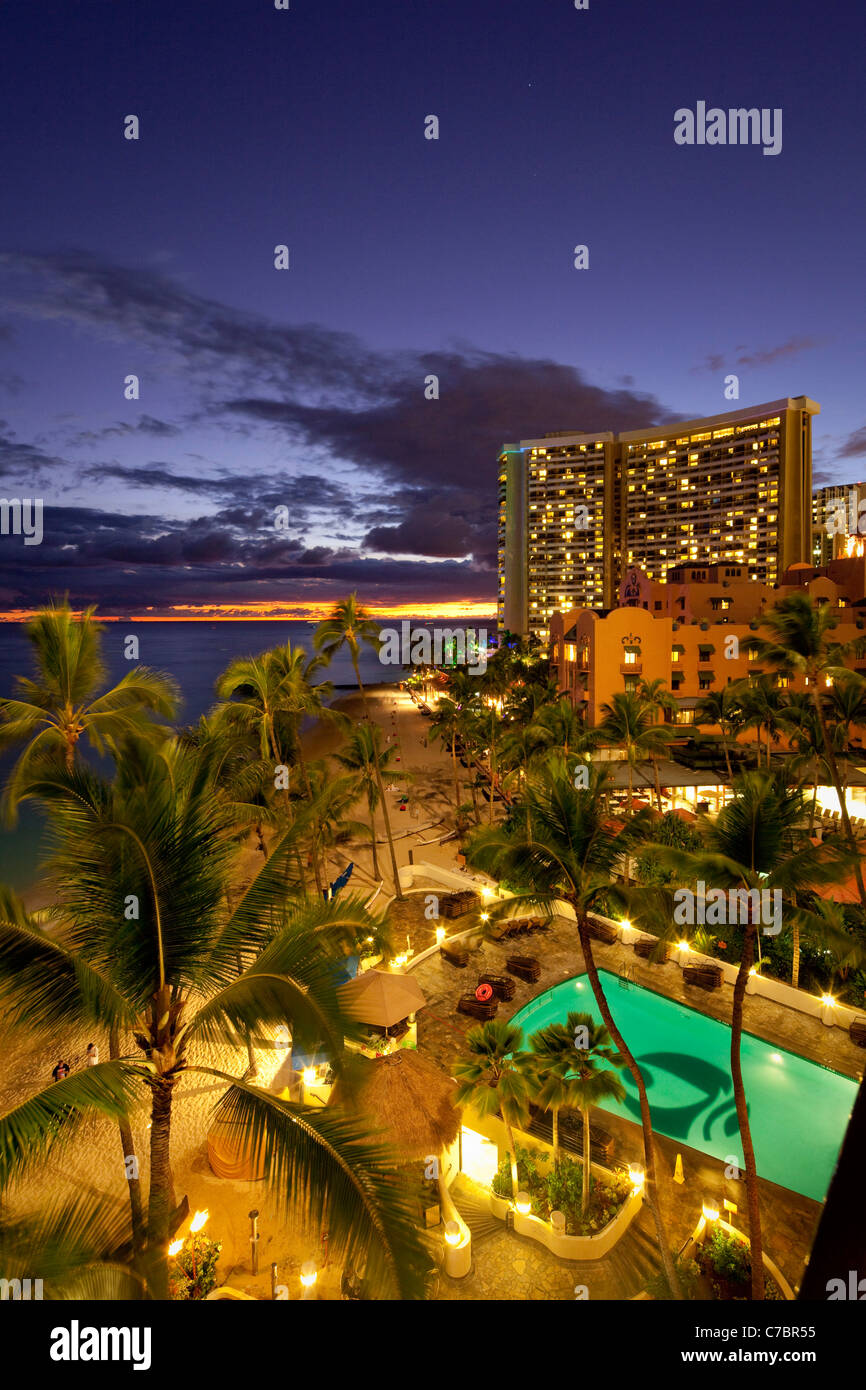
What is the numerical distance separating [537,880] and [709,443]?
109704 mm

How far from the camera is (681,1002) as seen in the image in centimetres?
1548

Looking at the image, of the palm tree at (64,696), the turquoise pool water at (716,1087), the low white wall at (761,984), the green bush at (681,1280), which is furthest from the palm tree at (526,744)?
the palm tree at (64,696)

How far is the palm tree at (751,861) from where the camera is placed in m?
8.05

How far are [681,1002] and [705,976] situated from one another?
91 centimetres

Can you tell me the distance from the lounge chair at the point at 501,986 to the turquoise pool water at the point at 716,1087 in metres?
0.51

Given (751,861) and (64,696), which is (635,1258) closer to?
(751,861)

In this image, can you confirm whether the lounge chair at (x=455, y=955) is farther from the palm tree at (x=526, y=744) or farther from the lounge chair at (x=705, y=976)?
the palm tree at (x=526, y=744)

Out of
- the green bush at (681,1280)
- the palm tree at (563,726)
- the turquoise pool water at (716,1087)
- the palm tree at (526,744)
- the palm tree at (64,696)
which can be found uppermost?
the palm tree at (64,696)

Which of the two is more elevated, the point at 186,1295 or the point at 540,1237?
the point at 186,1295
